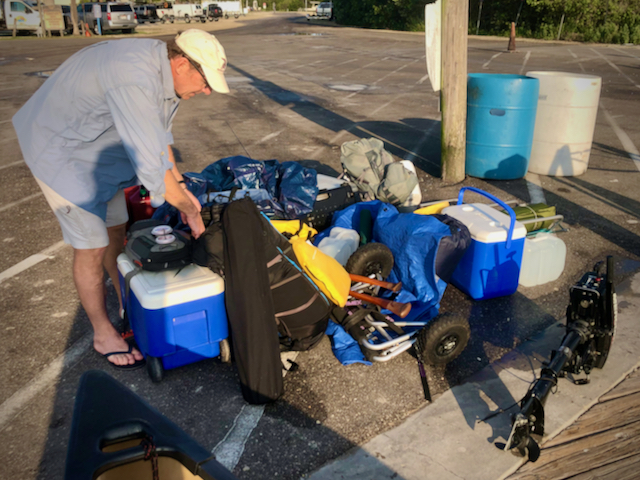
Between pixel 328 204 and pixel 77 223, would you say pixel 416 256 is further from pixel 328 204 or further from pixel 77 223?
pixel 77 223

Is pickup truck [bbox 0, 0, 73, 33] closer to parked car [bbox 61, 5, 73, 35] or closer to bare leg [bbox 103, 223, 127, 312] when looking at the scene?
parked car [bbox 61, 5, 73, 35]

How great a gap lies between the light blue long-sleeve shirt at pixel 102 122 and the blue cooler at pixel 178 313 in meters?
0.58

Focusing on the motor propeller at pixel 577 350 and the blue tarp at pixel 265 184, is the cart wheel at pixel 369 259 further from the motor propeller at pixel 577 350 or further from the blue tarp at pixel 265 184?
the motor propeller at pixel 577 350

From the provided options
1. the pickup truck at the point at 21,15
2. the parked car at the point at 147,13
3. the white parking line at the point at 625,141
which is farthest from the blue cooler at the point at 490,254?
the parked car at the point at 147,13

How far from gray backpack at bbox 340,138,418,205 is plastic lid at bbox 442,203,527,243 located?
78 cm

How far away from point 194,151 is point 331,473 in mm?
6436

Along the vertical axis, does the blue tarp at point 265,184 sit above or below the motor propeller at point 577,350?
above

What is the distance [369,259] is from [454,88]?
3.54 metres

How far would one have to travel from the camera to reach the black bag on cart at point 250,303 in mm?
3002

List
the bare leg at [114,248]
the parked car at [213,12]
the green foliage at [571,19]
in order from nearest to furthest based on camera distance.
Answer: the bare leg at [114,248] < the green foliage at [571,19] < the parked car at [213,12]

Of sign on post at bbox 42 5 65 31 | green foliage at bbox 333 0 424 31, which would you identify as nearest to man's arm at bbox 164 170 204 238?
sign on post at bbox 42 5 65 31

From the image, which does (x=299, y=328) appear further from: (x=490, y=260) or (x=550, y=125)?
(x=550, y=125)

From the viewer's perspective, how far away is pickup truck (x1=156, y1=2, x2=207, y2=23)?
158 ft

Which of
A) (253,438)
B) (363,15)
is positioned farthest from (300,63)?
(363,15)
